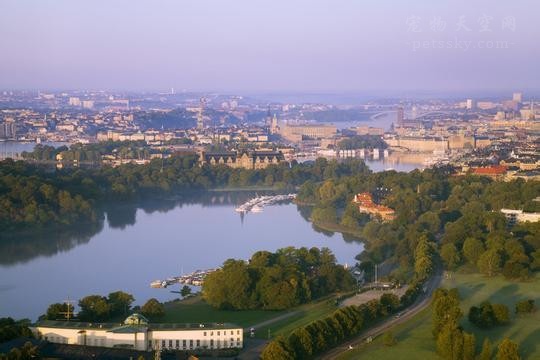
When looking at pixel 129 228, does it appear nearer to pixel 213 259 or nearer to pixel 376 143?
pixel 213 259

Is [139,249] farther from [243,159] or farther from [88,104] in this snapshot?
[88,104]

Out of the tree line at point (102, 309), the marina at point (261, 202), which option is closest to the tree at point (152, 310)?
the tree line at point (102, 309)

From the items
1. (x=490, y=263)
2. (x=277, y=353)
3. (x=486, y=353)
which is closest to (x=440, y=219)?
(x=490, y=263)

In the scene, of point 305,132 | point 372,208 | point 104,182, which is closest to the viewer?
point 372,208

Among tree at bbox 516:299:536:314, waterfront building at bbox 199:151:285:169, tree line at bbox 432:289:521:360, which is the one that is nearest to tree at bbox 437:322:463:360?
tree line at bbox 432:289:521:360

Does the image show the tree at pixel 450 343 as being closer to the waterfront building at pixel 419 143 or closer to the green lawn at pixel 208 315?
the green lawn at pixel 208 315

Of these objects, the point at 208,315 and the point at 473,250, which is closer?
the point at 208,315
